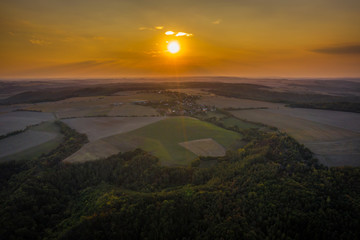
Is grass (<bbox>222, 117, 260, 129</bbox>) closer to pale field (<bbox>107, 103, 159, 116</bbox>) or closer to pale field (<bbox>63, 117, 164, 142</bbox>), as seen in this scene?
pale field (<bbox>63, 117, 164, 142</bbox>)

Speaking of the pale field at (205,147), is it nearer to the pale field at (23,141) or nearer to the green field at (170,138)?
the green field at (170,138)

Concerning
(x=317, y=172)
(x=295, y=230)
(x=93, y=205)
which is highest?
(x=317, y=172)

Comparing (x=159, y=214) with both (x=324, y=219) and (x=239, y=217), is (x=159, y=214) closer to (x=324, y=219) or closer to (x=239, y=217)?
(x=239, y=217)

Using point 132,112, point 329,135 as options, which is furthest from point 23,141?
point 329,135

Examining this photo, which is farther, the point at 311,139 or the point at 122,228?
the point at 311,139

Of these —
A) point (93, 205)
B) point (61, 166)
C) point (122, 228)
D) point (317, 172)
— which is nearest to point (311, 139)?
point (317, 172)

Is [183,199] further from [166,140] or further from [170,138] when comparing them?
[170,138]
